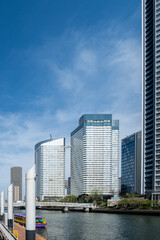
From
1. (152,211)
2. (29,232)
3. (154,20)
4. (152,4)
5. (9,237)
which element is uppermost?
A: (152,4)

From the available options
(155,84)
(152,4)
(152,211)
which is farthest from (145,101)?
(152,211)

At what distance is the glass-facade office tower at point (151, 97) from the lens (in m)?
167

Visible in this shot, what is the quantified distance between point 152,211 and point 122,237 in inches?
2727

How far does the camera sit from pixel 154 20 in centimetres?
17975

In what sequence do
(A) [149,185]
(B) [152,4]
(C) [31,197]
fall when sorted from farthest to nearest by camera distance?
(B) [152,4] → (A) [149,185] → (C) [31,197]

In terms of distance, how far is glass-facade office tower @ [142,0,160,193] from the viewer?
167125mm

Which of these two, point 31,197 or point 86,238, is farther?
point 86,238

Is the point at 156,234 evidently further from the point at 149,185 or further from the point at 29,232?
the point at 149,185

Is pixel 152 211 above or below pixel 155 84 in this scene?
below

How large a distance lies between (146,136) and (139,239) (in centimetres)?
12509

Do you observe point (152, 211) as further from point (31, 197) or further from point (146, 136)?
point (31, 197)

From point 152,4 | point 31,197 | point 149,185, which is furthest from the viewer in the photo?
point 152,4

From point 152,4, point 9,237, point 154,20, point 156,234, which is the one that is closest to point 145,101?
point 154,20

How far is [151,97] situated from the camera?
176375 mm
